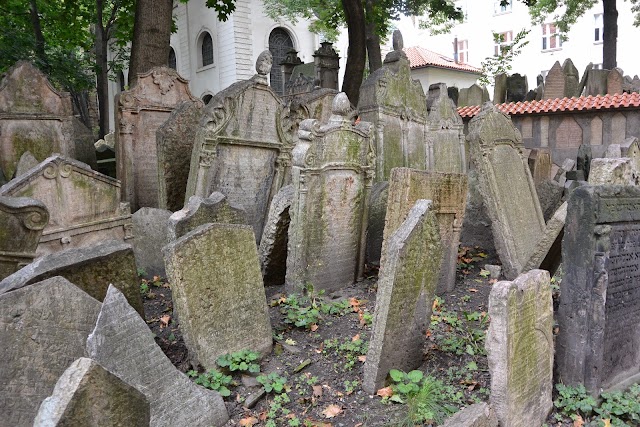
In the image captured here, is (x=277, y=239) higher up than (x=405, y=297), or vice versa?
(x=277, y=239)

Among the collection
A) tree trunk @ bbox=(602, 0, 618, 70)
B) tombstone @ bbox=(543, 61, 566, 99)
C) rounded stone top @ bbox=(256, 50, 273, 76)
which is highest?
tree trunk @ bbox=(602, 0, 618, 70)

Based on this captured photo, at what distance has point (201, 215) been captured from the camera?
4.80 meters

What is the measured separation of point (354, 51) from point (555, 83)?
854cm

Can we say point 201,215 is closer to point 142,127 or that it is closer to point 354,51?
point 142,127

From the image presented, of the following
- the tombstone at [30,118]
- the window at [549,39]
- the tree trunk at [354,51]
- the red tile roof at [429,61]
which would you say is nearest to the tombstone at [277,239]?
the tombstone at [30,118]

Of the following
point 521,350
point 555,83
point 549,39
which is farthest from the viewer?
point 549,39

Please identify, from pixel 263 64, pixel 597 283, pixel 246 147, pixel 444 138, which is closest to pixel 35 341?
pixel 597 283

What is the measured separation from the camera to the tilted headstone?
759 centimetres

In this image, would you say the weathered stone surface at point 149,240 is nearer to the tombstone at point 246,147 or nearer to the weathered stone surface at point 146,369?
the tombstone at point 246,147

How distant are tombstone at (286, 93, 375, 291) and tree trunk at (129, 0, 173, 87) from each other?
432cm

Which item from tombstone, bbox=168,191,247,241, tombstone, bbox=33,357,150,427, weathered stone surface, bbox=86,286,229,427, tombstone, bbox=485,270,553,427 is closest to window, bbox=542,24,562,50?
tombstone, bbox=168,191,247,241

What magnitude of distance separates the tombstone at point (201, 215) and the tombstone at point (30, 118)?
12.6 ft

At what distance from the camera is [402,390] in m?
3.49

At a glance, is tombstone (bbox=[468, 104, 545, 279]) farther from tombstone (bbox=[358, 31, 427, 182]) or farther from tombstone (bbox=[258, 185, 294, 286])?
tombstone (bbox=[258, 185, 294, 286])
